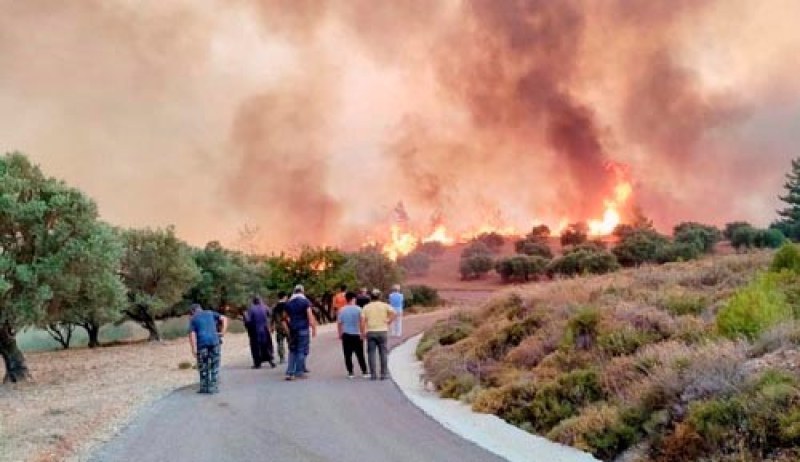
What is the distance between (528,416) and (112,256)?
824 inches

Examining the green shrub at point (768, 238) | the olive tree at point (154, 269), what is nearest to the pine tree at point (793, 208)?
the green shrub at point (768, 238)

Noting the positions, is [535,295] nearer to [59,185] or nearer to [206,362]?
[206,362]

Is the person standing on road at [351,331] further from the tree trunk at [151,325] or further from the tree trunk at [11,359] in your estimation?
→ the tree trunk at [151,325]

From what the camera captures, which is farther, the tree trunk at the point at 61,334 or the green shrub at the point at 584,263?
the green shrub at the point at 584,263

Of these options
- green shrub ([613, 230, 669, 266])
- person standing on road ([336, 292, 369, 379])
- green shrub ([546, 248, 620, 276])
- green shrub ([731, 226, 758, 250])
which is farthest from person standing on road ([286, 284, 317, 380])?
green shrub ([731, 226, 758, 250])

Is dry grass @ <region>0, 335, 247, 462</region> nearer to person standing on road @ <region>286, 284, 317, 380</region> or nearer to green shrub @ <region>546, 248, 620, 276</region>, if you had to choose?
person standing on road @ <region>286, 284, 317, 380</region>

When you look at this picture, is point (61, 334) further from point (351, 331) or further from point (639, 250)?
point (639, 250)

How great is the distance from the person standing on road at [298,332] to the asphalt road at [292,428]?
1110 mm

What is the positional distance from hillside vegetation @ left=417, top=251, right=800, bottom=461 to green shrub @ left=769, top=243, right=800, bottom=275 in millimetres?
42

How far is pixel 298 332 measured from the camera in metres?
21.4

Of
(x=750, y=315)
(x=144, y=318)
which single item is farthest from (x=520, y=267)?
(x=750, y=315)

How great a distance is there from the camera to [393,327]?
3994cm

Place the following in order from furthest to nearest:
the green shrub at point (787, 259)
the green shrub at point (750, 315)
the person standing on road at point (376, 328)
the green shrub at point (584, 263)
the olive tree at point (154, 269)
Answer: the green shrub at point (584, 263) → the olive tree at point (154, 269) → the green shrub at point (787, 259) → the person standing on road at point (376, 328) → the green shrub at point (750, 315)

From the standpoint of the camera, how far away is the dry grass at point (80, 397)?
13.9m
